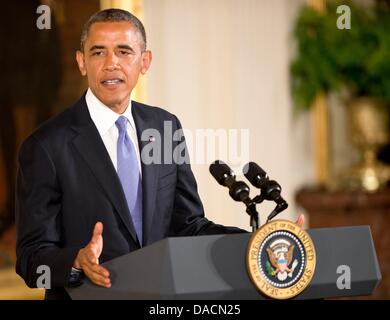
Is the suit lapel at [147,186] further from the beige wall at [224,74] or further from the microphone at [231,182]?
the beige wall at [224,74]

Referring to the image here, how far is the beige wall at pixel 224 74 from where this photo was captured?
12.7 feet

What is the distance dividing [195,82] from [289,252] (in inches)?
77.9

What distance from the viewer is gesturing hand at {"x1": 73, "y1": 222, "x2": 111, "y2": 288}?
2279 mm

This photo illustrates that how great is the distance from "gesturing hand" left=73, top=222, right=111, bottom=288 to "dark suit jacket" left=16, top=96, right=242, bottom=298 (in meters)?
0.07

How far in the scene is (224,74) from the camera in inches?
182

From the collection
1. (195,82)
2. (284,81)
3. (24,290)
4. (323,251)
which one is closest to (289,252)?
(323,251)

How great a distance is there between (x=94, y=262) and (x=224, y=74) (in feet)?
8.02

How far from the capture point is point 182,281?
2.21m

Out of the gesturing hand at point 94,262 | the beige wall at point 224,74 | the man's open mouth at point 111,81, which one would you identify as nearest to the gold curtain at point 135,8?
the beige wall at point 224,74

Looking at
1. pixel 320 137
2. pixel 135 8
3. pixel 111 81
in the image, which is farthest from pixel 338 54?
pixel 111 81

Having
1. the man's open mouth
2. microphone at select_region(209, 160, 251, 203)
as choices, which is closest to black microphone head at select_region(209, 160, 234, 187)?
microphone at select_region(209, 160, 251, 203)

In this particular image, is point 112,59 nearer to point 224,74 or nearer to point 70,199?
point 70,199

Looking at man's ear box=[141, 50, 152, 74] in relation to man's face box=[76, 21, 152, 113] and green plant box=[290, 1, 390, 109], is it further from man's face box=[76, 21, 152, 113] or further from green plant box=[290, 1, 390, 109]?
green plant box=[290, 1, 390, 109]

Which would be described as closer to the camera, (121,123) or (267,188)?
(267,188)
